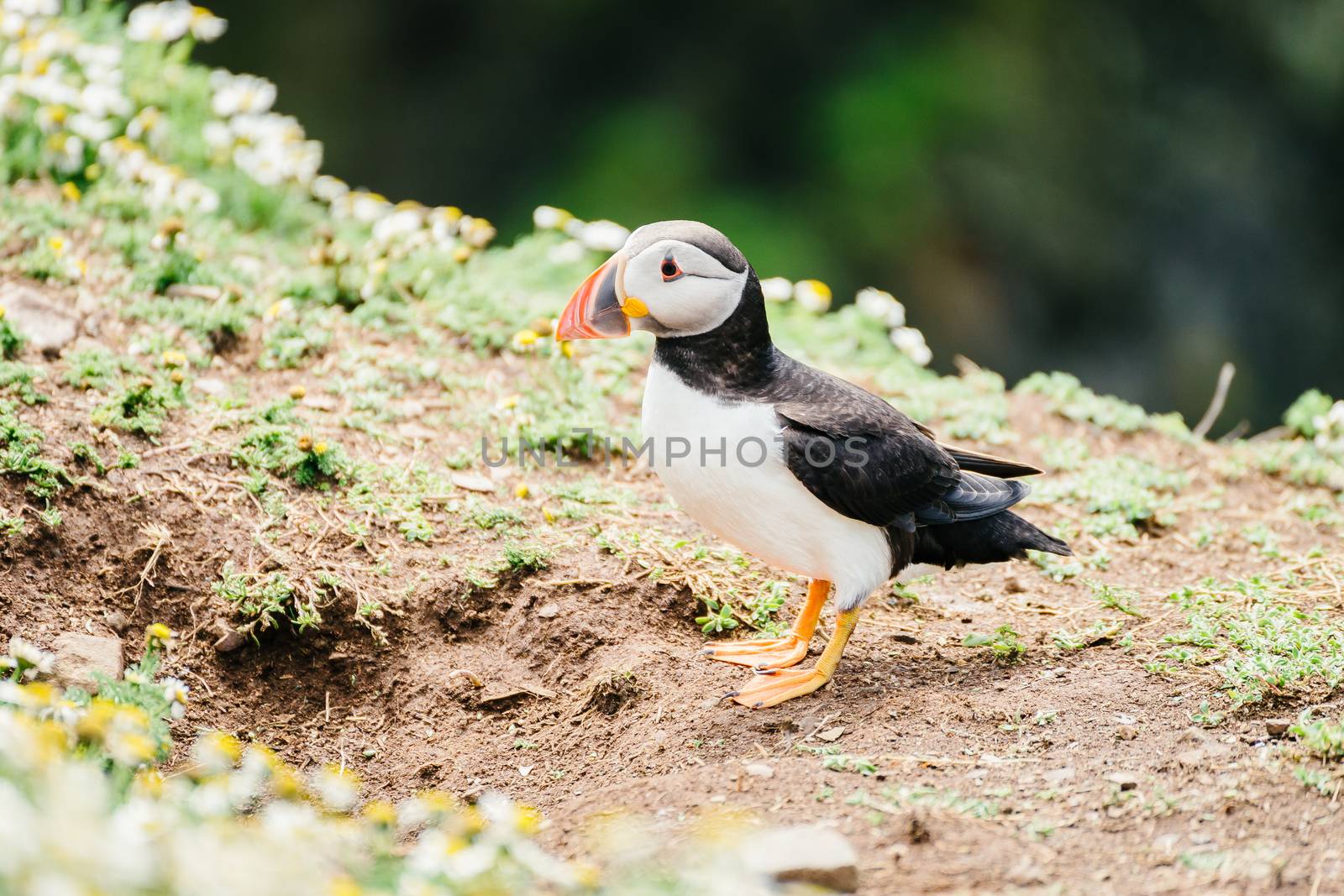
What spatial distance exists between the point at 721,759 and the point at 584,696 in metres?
0.54

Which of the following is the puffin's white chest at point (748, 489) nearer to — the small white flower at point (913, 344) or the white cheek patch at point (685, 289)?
the white cheek patch at point (685, 289)

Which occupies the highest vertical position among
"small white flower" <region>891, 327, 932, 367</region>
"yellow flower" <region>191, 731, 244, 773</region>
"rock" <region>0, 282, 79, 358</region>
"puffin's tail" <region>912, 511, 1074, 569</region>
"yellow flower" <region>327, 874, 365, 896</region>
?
"small white flower" <region>891, 327, 932, 367</region>

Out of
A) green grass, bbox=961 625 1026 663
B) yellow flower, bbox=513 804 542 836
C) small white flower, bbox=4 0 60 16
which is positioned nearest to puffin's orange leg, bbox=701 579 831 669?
green grass, bbox=961 625 1026 663

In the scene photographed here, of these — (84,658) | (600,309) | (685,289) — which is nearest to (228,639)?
(84,658)

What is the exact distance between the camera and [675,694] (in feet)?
11.1

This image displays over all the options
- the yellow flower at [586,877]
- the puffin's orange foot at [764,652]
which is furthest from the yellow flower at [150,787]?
the puffin's orange foot at [764,652]

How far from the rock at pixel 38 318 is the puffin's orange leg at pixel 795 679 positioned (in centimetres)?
283

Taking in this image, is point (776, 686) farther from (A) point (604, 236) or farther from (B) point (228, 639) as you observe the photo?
(A) point (604, 236)

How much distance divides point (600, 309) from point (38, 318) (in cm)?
245

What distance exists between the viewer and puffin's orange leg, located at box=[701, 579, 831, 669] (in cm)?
348

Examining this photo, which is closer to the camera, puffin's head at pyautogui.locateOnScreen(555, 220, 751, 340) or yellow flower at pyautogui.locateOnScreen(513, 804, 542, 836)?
yellow flower at pyautogui.locateOnScreen(513, 804, 542, 836)

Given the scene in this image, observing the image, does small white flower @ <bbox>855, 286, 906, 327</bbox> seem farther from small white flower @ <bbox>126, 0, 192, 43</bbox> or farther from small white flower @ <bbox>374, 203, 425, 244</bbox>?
small white flower @ <bbox>126, 0, 192, 43</bbox>

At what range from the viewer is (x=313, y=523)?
12.7 ft

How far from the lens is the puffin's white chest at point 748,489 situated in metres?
3.21
